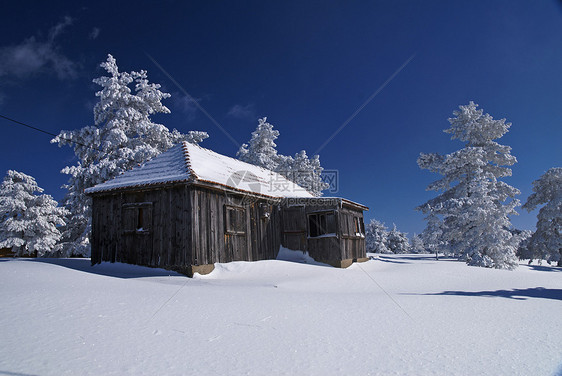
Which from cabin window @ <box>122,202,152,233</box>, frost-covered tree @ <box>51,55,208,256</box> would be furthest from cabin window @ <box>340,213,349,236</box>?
frost-covered tree @ <box>51,55,208,256</box>

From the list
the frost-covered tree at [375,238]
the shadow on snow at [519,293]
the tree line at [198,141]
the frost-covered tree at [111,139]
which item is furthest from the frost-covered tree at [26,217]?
the frost-covered tree at [375,238]

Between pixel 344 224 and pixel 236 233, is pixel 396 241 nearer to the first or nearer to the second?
pixel 344 224

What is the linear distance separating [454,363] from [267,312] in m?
2.93

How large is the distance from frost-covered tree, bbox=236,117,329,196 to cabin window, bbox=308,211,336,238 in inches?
643

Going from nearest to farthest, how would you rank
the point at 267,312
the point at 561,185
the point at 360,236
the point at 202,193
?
the point at 267,312
the point at 202,193
the point at 360,236
the point at 561,185

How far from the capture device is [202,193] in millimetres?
11586

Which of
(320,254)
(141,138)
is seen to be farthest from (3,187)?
(320,254)

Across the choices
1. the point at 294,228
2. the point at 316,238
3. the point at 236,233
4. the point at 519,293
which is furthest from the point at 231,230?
the point at 519,293

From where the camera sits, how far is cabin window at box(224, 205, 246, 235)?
41.0 feet

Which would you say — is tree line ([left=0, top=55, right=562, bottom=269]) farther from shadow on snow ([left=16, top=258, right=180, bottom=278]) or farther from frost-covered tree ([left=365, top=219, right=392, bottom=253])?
frost-covered tree ([left=365, top=219, right=392, bottom=253])

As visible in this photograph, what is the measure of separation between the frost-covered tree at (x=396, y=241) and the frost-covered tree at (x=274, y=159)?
107 feet

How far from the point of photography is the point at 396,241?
208 ft

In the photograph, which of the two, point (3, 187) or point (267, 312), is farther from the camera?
point (3, 187)

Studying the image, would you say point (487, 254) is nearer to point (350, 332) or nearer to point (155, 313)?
point (350, 332)
